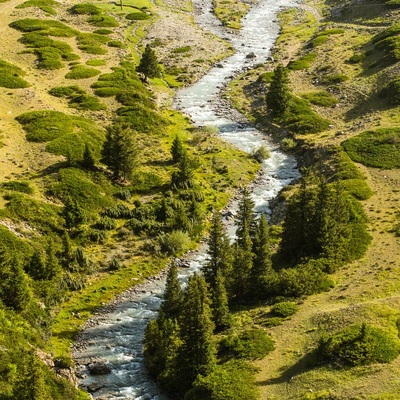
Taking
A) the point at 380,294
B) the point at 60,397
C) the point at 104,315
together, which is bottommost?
the point at 104,315

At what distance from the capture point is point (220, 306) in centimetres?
4275

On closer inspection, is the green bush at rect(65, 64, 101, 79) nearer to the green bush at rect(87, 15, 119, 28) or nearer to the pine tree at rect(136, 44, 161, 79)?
the pine tree at rect(136, 44, 161, 79)

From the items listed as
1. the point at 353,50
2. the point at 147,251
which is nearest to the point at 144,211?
the point at 147,251

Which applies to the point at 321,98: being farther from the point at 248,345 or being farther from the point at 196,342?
the point at 196,342

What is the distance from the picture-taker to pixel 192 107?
94.0 metres

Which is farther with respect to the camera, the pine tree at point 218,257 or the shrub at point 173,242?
the shrub at point 173,242

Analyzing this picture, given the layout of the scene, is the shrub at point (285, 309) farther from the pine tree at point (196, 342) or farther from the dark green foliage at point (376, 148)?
the dark green foliage at point (376, 148)

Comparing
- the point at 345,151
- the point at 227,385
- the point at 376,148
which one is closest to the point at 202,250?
the point at 227,385

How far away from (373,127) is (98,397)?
56.1 metres

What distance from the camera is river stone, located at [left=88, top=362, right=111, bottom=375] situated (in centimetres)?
4153

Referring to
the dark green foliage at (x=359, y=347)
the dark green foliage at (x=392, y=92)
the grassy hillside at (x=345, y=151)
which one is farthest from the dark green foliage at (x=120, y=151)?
the dark green foliage at (x=392, y=92)

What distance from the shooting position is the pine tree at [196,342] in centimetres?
3666

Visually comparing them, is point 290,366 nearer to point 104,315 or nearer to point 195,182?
point 104,315

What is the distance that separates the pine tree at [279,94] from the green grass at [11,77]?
3916 cm
